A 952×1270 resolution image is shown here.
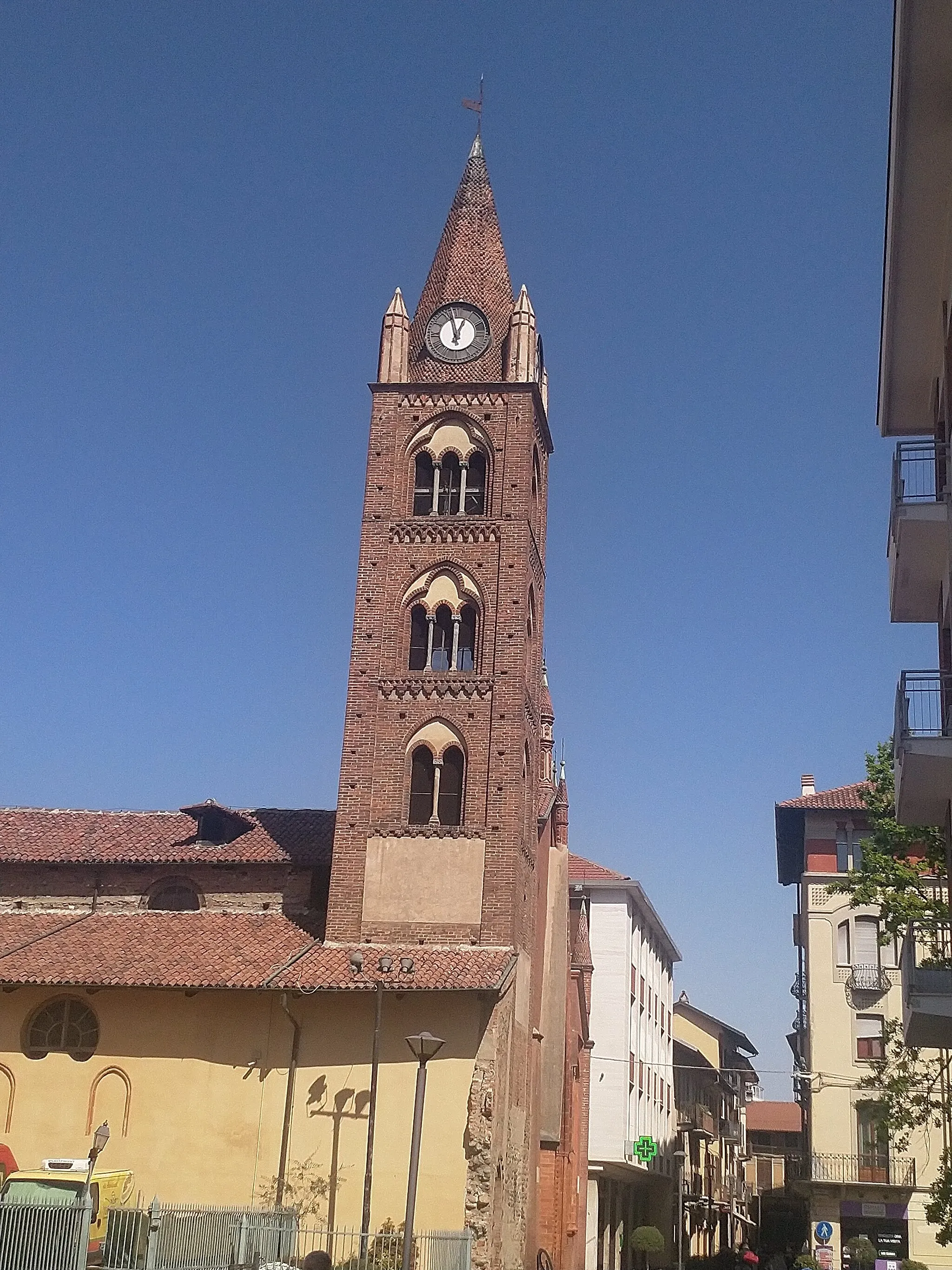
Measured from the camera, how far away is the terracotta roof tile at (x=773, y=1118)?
3610 inches

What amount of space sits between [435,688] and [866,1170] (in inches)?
907

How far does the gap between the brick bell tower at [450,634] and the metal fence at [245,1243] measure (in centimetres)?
648

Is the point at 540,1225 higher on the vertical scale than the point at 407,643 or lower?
lower

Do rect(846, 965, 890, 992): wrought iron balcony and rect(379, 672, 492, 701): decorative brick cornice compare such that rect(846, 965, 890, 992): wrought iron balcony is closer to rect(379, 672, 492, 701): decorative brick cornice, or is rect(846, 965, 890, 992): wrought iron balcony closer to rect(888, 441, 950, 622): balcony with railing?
rect(379, 672, 492, 701): decorative brick cornice

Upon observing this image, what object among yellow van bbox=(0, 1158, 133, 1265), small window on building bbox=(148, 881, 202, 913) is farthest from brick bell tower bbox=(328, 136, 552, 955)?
yellow van bbox=(0, 1158, 133, 1265)

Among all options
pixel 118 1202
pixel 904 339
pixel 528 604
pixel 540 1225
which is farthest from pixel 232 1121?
pixel 904 339

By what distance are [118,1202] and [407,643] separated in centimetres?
1380

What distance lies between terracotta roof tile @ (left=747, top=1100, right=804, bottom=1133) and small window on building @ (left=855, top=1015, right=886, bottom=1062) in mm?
46850

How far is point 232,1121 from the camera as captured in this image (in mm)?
27750

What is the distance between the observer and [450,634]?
32906 mm

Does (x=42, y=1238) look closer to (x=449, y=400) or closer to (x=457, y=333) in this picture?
(x=449, y=400)

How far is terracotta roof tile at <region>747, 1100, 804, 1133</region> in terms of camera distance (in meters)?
91.7

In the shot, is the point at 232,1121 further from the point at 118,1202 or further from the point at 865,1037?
the point at 865,1037

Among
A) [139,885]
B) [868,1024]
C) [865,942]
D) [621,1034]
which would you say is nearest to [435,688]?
[139,885]
